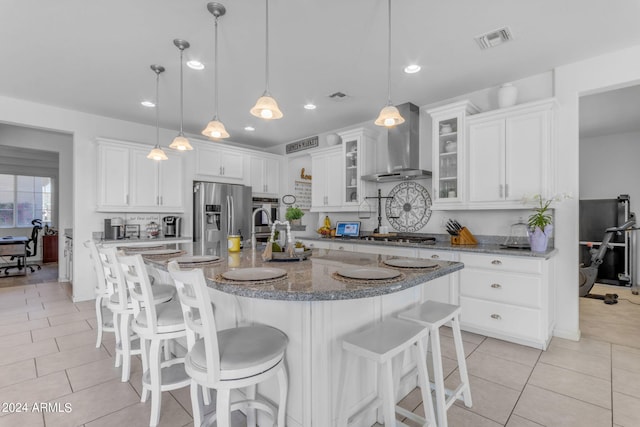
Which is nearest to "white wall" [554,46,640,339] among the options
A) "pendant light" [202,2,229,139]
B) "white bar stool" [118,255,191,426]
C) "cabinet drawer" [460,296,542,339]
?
"cabinet drawer" [460,296,542,339]

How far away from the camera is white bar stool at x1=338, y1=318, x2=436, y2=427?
1376 mm

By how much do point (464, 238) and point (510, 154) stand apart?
987mm

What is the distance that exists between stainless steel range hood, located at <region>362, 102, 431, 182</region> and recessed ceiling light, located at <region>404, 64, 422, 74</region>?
867 millimetres

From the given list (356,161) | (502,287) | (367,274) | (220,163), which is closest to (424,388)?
(367,274)

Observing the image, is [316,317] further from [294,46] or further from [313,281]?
[294,46]

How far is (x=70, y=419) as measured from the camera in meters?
1.84

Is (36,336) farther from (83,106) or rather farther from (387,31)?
(387,31)

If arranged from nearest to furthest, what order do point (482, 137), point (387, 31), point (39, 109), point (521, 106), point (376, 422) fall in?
1. point (376, 422)
2. point (387, 31)
3. point (521, 106)
4. point (482, 137)
5. point (39, 109)

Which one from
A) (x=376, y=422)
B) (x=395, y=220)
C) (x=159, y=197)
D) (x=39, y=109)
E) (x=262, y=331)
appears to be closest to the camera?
(x=262, y=331)

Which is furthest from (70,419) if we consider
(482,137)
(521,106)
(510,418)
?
(521,106)

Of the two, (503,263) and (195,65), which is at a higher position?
(195,65)

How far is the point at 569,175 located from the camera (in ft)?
9.99

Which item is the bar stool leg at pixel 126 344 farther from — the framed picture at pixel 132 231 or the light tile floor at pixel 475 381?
the framed picture at pixel 132 231

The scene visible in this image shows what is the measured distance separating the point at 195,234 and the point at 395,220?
122 inches
